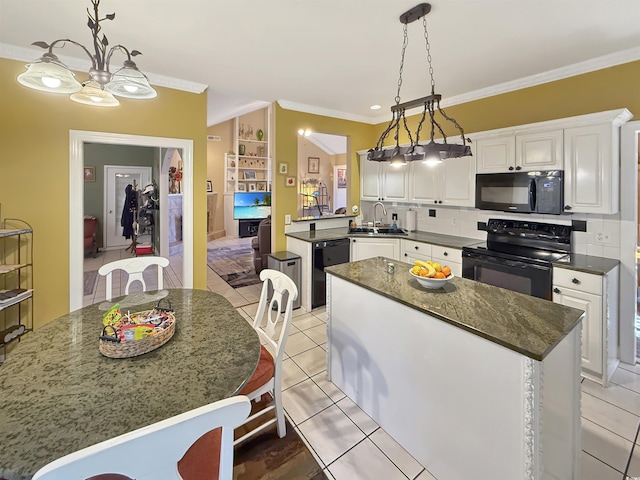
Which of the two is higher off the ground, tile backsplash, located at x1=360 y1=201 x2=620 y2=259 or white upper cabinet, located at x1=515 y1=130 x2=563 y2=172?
white upper cabinet, located at x1=515 y1=130 x2=563 y2=172

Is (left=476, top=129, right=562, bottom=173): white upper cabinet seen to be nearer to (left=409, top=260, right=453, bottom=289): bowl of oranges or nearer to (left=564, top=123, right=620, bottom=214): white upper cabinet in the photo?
(left=564, top=123, right=620, bottom=214): white upper cabinet

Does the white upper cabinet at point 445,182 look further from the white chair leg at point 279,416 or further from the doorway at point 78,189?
the doorway at point 78,189

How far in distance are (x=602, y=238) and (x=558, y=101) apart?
1435mm

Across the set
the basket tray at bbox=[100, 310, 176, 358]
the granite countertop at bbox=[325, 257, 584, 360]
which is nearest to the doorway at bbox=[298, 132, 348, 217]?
the granite countertop at bbox=[325, 257, 584, 360]

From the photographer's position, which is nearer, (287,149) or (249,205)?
(287,149)

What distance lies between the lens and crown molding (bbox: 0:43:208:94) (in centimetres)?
265

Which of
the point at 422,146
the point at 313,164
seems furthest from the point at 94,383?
the point at 313,164

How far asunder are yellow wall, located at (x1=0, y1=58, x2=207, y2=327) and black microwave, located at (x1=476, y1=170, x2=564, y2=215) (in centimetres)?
371

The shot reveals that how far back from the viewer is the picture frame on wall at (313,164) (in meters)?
9.76

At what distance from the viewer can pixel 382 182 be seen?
4.68 meters

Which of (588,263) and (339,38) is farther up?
(339,38)

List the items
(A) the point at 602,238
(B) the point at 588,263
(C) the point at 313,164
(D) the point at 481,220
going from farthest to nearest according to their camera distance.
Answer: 1. (C) the point at 313,164
2. (D) the point at 481,220
3. (A) the point at 602,238
4. (B) the point at 588,263

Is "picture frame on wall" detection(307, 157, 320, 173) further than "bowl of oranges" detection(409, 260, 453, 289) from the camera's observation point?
Yes

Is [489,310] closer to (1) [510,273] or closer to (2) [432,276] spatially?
(2) [432,276]
